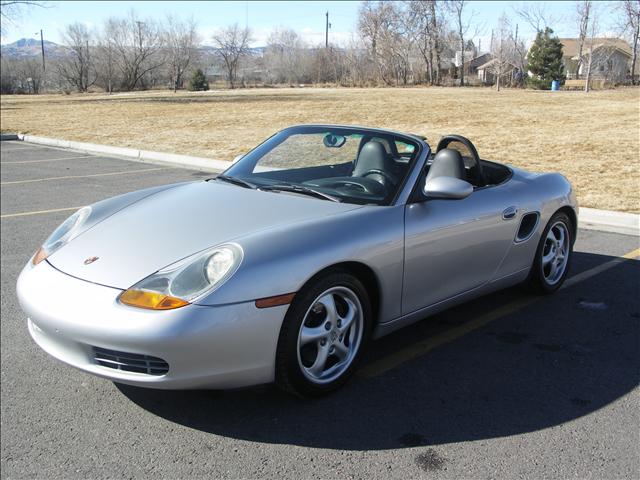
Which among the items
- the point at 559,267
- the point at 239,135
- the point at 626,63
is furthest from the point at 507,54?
the point at 559,267

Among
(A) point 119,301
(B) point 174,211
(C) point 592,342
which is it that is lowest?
(C) point 592,342

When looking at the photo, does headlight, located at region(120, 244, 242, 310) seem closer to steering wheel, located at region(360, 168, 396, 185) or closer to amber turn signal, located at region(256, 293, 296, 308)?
amber turn signal, located at region(256, 293, 296, 308)

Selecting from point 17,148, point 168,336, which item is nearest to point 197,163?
point 17,148

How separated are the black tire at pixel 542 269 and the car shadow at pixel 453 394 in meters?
0.41

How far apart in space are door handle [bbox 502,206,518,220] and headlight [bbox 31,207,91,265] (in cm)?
258

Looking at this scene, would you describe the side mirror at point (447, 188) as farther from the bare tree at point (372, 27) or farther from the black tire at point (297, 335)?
the bare tree at point (372, 27)

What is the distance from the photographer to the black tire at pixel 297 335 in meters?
2.85

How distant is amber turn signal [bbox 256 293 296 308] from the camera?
2725 mm

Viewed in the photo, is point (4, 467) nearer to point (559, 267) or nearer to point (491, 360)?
point (491, 360)

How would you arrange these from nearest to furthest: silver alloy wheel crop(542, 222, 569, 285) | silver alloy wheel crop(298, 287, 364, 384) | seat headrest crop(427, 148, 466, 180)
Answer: silver alloy wheel crop(298, 287, 364, 384)
seat headrest crop(427, 148, 466, 180)
silver alloy wheel crop(542, 222, 569, 285)

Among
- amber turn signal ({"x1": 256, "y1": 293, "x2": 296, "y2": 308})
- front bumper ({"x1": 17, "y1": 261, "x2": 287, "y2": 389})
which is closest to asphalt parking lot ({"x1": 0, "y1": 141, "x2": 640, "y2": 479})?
front bumper ({"x1": 17, "y1": 261, "x2": 287, "y2": 389})

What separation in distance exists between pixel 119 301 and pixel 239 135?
1467 centimetres

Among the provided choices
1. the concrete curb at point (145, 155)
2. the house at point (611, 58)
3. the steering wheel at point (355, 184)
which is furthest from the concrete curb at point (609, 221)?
the house at point (611, 58)

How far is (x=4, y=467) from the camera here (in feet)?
8.50
